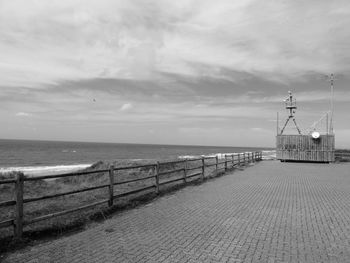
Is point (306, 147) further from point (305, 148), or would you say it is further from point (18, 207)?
point (18, 207)

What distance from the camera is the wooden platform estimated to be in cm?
3506

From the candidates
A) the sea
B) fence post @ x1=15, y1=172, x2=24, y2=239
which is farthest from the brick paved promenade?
the sea

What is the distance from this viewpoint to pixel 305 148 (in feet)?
118

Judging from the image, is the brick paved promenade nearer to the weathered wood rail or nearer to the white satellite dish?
the white satellite dish

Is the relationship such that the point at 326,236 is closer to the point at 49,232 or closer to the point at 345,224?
the point at 345,224

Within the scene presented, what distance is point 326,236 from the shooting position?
691cm

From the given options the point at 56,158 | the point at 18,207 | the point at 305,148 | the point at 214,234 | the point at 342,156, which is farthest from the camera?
the point at 56,158

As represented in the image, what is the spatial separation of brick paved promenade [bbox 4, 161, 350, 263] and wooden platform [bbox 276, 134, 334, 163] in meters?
25.3

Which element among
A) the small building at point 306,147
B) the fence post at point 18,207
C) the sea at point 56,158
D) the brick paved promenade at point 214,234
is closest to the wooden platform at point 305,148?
the small building at point 306,147

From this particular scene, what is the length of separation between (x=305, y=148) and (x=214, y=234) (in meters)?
31.4

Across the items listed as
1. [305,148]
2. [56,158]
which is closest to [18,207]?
[305,148]

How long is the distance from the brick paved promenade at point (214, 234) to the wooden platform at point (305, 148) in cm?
2534

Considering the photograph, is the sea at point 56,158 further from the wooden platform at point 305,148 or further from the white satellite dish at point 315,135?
the white satellite dish at point 315,135

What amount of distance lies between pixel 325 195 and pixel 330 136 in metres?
24.7
